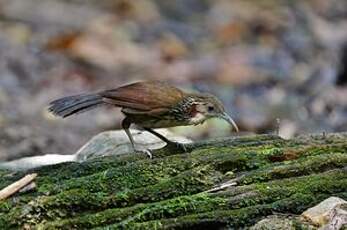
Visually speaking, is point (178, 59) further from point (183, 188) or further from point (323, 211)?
point (323, 211)

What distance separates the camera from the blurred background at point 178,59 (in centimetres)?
998

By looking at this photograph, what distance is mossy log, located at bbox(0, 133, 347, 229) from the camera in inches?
164

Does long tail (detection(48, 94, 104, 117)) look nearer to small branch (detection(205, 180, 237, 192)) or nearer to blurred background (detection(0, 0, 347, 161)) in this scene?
small branch (detection(205, 180, 237, 192))

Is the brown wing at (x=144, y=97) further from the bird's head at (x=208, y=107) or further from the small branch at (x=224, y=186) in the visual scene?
the small branch at (x=224, y=186)

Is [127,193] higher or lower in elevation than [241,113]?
lower

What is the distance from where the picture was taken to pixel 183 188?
445 centimetres

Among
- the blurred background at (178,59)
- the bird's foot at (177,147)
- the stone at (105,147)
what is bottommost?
the bird's foot at (177,147)

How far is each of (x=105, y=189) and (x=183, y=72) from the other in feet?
25.4

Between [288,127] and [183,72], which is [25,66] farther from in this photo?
[288,127]

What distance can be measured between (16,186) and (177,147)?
3.09ft

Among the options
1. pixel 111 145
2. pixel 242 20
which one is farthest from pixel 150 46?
pixel 111 145

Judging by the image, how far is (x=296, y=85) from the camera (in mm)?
11680

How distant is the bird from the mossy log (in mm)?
339

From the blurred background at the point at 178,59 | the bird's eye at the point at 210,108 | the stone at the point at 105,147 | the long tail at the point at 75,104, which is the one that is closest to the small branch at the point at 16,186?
the long tail at the point at 75,104
